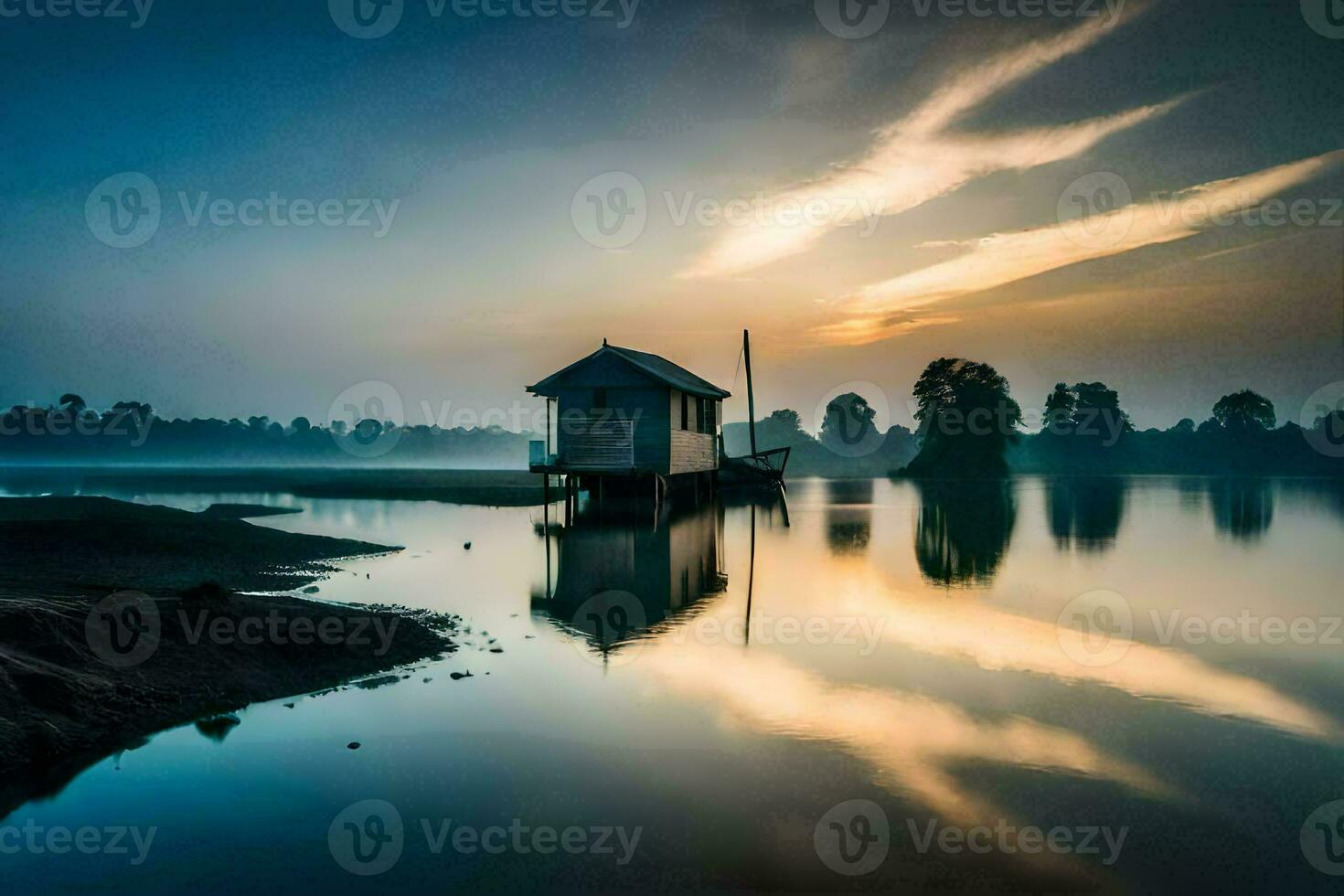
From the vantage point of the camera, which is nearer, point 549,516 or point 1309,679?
point 1309,679

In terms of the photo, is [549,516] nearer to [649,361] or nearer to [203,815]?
[649,361]

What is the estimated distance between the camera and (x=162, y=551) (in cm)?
2033

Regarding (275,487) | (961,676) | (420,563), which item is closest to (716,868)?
(961,676)

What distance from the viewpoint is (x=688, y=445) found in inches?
1518

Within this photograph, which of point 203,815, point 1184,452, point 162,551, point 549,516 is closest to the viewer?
point 203,815

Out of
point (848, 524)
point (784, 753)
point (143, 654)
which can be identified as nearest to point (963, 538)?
point (848, 524)

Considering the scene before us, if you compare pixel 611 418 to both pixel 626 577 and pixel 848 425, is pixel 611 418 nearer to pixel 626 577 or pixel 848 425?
pixel 626 577

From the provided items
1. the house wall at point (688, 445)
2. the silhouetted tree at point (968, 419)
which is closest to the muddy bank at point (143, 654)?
the house wall at point (688, 445)

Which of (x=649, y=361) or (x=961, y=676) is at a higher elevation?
(x=649, y=361)

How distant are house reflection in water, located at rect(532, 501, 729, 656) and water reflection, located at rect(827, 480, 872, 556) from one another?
14.8ft

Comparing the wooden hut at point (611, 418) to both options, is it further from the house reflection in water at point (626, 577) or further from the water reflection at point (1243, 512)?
the water reflection at point (1243, 512)

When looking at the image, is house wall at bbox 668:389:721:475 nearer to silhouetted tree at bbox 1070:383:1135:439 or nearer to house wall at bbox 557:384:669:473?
house wall at bbox 557:384:669:473

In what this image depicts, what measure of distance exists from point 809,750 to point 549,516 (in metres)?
30.6

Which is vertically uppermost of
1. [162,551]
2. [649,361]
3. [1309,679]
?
[649,361]
